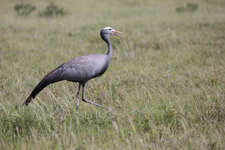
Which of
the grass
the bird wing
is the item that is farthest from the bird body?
the grass

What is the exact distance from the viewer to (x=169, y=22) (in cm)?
1232

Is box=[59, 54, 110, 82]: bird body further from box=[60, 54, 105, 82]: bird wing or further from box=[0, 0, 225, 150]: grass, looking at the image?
box=[0, 0, 225, 150]: grass

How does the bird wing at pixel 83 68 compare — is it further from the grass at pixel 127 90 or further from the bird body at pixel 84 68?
the grass at pixel 127 90

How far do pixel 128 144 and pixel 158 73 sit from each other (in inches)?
127

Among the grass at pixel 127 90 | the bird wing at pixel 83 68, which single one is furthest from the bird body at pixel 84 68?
the grass at pixel 127 90

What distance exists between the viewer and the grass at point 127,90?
147 inches

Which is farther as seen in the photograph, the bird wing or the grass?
the bird wing

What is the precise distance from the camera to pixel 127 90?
18.8 ft

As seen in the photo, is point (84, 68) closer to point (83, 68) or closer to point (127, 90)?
point (83, 68)

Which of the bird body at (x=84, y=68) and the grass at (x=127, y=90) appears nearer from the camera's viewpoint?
the grass at (x=127, y=90)

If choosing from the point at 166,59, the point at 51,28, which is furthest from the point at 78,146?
the point at 51,28

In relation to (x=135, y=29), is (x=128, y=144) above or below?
above

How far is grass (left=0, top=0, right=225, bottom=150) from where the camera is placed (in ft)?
12.3

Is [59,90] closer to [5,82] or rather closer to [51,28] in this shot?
[5,82]
